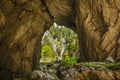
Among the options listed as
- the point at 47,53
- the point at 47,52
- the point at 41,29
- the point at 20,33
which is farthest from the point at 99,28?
the point at 47,53

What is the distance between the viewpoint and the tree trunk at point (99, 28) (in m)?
24.3

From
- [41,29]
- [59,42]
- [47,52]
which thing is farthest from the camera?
[59,42]

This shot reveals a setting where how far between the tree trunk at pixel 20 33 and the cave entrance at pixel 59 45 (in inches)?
718

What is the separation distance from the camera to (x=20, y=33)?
24.8 metres

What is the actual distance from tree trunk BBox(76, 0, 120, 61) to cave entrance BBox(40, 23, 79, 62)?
58.0 ft

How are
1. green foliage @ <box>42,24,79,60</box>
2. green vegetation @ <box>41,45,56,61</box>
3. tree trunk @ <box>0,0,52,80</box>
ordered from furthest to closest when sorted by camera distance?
1. green vegetation @ <box>41,45,56,61</box>
2. green foliage @ <box>42,24,79,60</box>
3. tree trunk @ <box>0,0,52,80</box>

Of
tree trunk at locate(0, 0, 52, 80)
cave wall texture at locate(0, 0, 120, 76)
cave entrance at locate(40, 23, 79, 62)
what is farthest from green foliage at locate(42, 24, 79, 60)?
tree trunk at locate(0, 0, 52, 80)

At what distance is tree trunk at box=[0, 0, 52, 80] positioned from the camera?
23.6 m

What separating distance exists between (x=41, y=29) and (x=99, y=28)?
613 centimetres

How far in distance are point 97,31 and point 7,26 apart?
8787 millimetres

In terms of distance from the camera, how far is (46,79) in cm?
1733

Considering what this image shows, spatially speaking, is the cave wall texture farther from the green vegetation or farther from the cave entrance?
the green vegetation

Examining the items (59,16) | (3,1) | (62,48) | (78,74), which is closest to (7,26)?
(3,1)

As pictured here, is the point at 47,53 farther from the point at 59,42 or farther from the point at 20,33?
the point at 20,33
